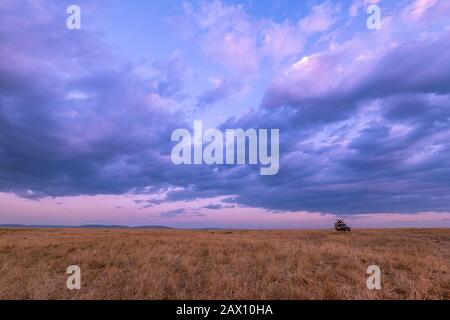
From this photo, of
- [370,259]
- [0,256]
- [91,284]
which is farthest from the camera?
[0,256]

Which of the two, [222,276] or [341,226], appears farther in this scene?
[341,226]

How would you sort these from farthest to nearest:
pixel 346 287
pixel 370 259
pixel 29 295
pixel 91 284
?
pixel 370 259, pixel 91 284, pixel 346 287, pixel 29 295

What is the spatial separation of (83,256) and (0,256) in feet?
14.5

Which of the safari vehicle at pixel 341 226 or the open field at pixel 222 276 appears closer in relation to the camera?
the open field at pixel 222 276

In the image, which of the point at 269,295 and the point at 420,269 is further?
the point at 420,269

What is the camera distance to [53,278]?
40.7 feet

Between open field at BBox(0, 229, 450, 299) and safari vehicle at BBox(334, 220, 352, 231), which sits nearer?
open field at BBox(0, 229, 450, 299)

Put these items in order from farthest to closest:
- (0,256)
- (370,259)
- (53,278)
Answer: (0,256)
(370,259)
(53,278)

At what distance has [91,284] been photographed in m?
11.4
